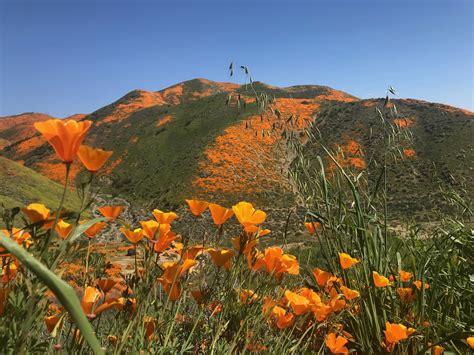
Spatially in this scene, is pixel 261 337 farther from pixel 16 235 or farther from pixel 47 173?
pixel 47 173

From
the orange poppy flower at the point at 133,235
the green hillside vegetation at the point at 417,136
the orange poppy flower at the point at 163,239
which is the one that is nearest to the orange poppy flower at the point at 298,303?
the orange poppy flower at the point at 163,239

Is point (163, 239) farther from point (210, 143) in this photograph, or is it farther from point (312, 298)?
point (210, 143)

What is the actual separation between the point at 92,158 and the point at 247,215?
2.48ft

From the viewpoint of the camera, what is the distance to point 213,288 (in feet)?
5.31

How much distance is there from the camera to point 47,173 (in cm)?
4012

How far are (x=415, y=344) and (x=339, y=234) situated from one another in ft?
2.31

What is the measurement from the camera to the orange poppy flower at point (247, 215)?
145 centimetres

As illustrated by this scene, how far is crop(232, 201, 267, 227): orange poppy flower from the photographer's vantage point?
1.45 meters

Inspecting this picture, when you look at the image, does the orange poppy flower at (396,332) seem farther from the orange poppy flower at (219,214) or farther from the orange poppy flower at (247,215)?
the orange poppy flower at (219,214)

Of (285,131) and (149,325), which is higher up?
(285,131)

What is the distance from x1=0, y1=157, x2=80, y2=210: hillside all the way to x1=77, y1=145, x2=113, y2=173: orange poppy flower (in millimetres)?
24341

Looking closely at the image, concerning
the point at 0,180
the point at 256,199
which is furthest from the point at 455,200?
the point at 0,180

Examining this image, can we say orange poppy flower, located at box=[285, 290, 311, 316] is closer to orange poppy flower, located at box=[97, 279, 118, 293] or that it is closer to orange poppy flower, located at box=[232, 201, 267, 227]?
orange poppy flower, located at box=[232, 201, 267, 227]

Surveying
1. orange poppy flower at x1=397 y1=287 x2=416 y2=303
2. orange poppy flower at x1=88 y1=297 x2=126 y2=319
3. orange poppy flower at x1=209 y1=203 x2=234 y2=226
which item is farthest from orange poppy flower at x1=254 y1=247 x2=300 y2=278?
orange poppy flower at x1=397 y1=287 x2=416 y2=303
